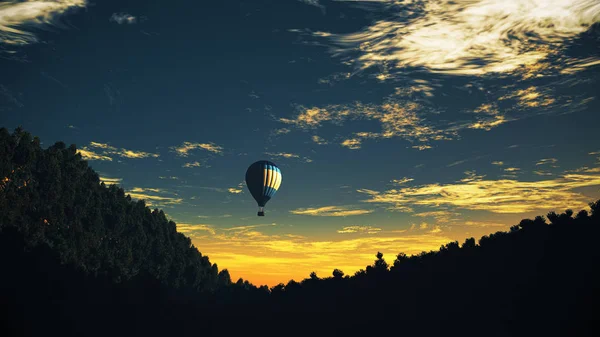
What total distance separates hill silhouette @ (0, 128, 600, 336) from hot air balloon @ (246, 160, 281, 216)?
1481 centimetres

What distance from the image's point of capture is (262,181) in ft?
240

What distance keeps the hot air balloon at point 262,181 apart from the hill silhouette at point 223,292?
1481 cm

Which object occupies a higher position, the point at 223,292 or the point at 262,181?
the point at 262,181

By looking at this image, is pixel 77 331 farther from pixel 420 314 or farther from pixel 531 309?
pixel 531 309

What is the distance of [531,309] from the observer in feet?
118

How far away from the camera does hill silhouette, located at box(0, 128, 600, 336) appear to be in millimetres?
37438

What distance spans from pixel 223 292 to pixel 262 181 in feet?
141

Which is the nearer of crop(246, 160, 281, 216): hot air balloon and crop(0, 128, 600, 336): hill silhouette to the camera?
crop(0, 128, 600, 336): hill silhouette

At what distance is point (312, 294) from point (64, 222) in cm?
4033

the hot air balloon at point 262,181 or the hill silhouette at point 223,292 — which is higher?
the hot air balloon at point 262,181

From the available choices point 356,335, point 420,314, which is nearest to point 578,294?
point 420,314

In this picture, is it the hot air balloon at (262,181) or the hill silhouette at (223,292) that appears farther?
the hot air balloon at (262,181)

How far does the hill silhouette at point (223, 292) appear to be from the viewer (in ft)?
123

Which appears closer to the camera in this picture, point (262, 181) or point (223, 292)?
point (262, 181)
